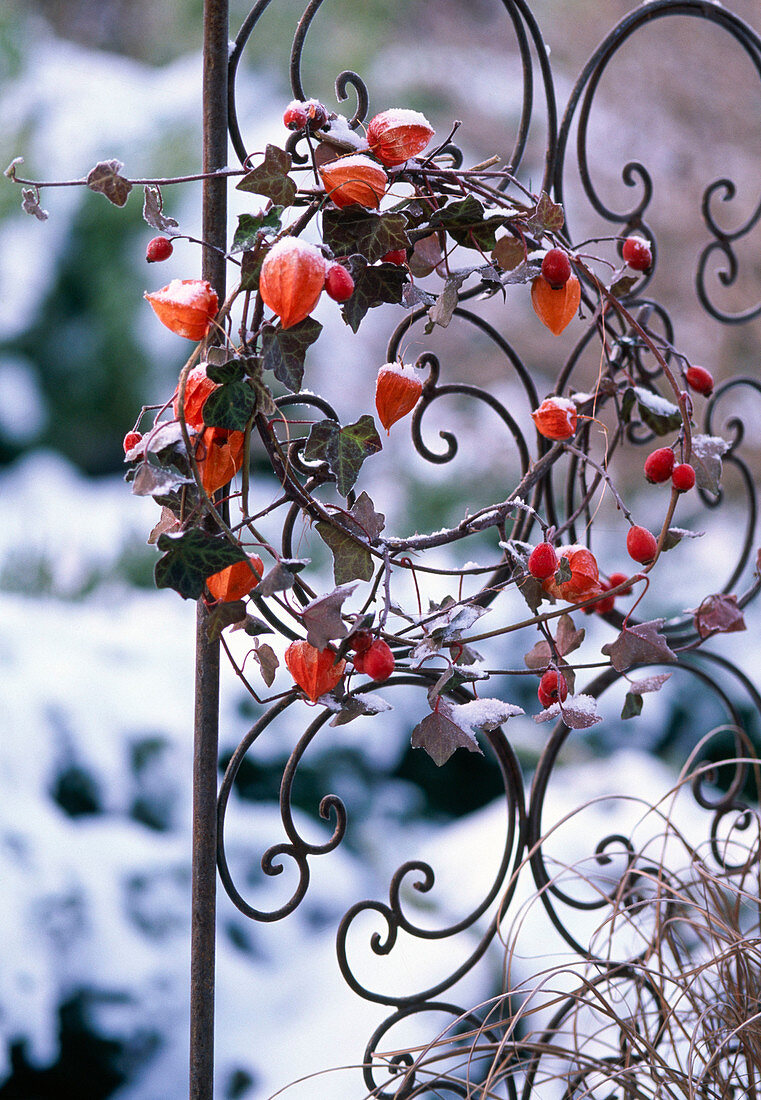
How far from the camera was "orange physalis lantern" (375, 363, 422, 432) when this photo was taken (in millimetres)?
462

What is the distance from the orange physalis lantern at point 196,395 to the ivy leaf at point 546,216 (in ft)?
0.57

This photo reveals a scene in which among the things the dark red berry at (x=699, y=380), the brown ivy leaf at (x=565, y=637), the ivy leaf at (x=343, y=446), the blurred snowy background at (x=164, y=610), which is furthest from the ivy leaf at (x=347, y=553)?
the blurred snowy background at (x=164, y=610)

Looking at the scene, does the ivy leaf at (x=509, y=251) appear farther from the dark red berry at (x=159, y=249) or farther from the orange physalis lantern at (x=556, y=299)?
the dark red berry at (x=159, y=249)

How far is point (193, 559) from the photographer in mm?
382

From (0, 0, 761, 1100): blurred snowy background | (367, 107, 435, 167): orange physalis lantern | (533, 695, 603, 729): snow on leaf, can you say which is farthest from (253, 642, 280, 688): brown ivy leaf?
(0, 0, 761, 1100): blurred snowy background

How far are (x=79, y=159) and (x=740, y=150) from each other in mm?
1492

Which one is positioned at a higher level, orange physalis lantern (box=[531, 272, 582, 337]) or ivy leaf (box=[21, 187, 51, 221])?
ivy leaf (box=[21, 187, 51, 221])

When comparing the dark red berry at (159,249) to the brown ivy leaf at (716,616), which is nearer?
the dark red berry at (159,249)

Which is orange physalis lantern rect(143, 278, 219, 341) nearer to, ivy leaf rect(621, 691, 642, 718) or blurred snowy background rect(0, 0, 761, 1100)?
ivy leaf rect(621, 691, 642, 718)

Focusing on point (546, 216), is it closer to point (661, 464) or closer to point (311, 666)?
point (661, 464)

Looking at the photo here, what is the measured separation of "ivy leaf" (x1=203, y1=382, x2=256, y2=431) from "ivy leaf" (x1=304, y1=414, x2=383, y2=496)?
55 mm

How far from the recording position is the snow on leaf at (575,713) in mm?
451

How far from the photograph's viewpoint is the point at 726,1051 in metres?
0.56

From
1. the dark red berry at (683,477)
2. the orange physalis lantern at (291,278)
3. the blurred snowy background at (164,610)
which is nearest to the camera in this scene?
the orange physalis lantern at (291,278)
